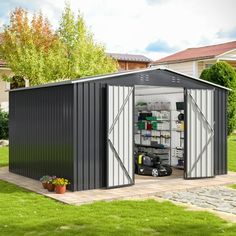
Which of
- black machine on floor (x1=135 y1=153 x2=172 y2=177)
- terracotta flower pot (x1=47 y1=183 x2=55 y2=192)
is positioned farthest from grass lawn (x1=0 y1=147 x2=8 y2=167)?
terracotta flower pot (x1=47 y1=183 x2=55 y2=192)

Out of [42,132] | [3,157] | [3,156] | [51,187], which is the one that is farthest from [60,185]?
[3,156]

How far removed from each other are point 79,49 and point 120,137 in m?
13.3

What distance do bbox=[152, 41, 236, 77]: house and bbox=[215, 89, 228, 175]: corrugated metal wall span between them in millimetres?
15236

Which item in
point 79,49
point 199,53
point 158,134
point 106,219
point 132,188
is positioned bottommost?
point 106,219

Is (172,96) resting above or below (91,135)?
above

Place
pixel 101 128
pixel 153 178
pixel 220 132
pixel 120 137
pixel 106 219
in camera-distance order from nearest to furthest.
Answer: pixel 106 219, pixel 101 128, pixel 120 137, pixel 153 178, pixel 220 132

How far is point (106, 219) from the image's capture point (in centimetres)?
814

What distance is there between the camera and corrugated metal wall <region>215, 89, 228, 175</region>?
43.4 ft

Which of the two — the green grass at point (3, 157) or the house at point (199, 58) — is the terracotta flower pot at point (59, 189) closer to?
the green grass at point (3, 157)

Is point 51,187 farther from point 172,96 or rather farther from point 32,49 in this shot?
point 32,49

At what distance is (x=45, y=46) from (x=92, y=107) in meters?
15.8

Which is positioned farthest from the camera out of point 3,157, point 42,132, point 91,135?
point 3,157

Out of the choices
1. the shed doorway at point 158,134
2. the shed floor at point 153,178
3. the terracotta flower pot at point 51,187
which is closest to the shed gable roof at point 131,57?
the shed doorway at point 158,134

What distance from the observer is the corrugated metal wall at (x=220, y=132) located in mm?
13219
